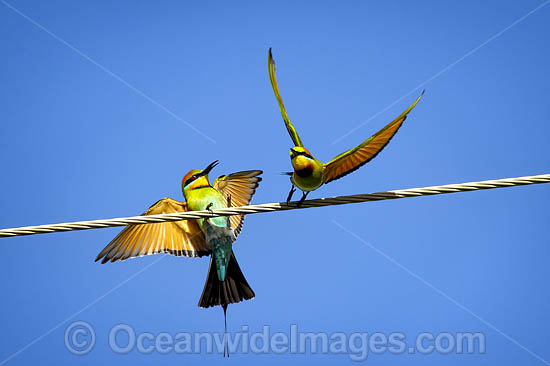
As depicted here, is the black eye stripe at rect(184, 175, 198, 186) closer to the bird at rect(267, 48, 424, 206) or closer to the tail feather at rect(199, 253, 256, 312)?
the tail feather at rect(199, 253, 256, 312)

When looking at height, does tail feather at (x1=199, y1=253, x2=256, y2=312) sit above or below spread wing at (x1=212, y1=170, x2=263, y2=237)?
below

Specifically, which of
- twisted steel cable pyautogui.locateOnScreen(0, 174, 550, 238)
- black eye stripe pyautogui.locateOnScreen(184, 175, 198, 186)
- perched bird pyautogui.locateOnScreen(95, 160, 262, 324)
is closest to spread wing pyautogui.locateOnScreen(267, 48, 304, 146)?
twisted steel cable pyautogui.locateOnScreen(0, 174, 550, 238)

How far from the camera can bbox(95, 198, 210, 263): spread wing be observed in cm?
403

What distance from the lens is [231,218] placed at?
4.63m

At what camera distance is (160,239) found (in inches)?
168

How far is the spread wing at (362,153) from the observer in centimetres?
295

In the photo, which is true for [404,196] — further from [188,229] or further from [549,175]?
[188,229]

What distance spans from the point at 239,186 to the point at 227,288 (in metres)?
0.89

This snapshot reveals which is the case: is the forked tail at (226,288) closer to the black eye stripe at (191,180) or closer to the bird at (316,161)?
the black eye stripe at (191,180)

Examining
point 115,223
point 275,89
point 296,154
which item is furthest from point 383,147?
point 115,223

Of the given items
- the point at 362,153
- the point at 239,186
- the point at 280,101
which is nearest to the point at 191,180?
the point at 239,186

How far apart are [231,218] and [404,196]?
2.12 metres

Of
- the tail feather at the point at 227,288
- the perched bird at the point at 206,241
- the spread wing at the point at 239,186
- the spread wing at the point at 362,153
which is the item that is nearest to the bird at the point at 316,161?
the spread wing at the point at 362,153

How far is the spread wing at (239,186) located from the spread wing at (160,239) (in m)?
0.50
